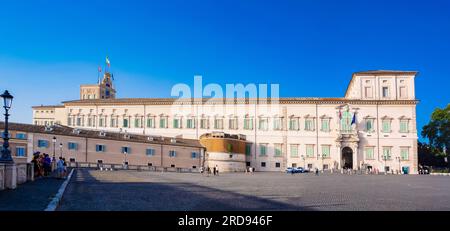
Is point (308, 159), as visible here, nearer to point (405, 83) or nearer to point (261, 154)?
point (261, 154)

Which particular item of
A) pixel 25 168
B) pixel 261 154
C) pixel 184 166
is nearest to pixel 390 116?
pixel 261 154

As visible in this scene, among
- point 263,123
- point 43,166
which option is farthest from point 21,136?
point 263,123

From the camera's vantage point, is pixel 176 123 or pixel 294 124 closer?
pixel 294 124

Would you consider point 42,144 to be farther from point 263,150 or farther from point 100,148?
point 263,150

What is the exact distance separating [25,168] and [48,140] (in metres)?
35.3

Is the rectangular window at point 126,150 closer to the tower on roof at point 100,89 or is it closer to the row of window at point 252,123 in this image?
the row of window at point 252,123

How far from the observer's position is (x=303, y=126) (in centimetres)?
7569

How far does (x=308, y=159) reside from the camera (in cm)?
7481

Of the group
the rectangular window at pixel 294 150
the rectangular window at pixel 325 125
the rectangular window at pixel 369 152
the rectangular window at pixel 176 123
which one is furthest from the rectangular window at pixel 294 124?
the rectangular window at pixel 176 123

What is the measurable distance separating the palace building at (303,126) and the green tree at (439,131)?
26.8 ft

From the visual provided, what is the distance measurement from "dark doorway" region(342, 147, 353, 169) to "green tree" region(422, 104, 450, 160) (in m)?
15.5

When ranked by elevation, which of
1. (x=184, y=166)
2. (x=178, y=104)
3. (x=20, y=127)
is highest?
(x=178, y=104)

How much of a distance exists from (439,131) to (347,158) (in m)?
16.8

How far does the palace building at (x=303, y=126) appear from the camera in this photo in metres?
72.9
